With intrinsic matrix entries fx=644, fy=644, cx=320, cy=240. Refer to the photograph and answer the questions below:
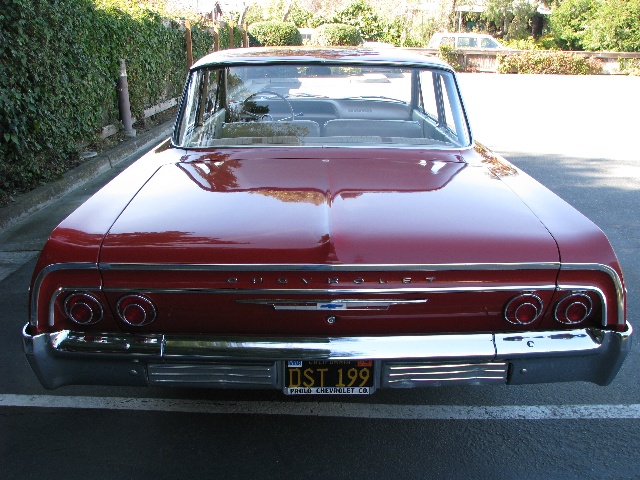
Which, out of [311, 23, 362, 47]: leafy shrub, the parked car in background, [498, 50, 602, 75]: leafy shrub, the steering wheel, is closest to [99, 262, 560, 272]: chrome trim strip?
the steering wheel

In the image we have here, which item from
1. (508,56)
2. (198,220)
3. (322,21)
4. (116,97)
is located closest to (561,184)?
(198,220)

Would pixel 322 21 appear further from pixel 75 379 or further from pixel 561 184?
pixel 75 379

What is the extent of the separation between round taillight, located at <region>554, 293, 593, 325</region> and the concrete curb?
17.2 feet

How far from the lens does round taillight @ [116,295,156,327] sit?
8.00ft

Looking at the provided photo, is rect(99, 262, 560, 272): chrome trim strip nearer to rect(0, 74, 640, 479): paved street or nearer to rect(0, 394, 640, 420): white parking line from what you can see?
rect(0, 74, 640, 479): paved street

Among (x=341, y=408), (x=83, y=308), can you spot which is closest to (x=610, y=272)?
(x=341, y=408)

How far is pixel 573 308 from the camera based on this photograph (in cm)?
250

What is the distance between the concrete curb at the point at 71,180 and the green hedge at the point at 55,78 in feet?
0.56

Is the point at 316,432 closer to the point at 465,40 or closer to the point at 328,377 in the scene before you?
the point at 328,377

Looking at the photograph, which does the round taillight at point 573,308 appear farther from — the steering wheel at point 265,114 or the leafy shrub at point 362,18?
the leafy shrub at point 362,18

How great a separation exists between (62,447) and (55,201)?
4782 millimetres

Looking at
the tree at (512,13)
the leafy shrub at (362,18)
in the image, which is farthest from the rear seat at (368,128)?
the tree at (512,13)

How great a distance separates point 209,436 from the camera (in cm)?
296

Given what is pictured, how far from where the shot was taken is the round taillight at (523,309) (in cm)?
246
